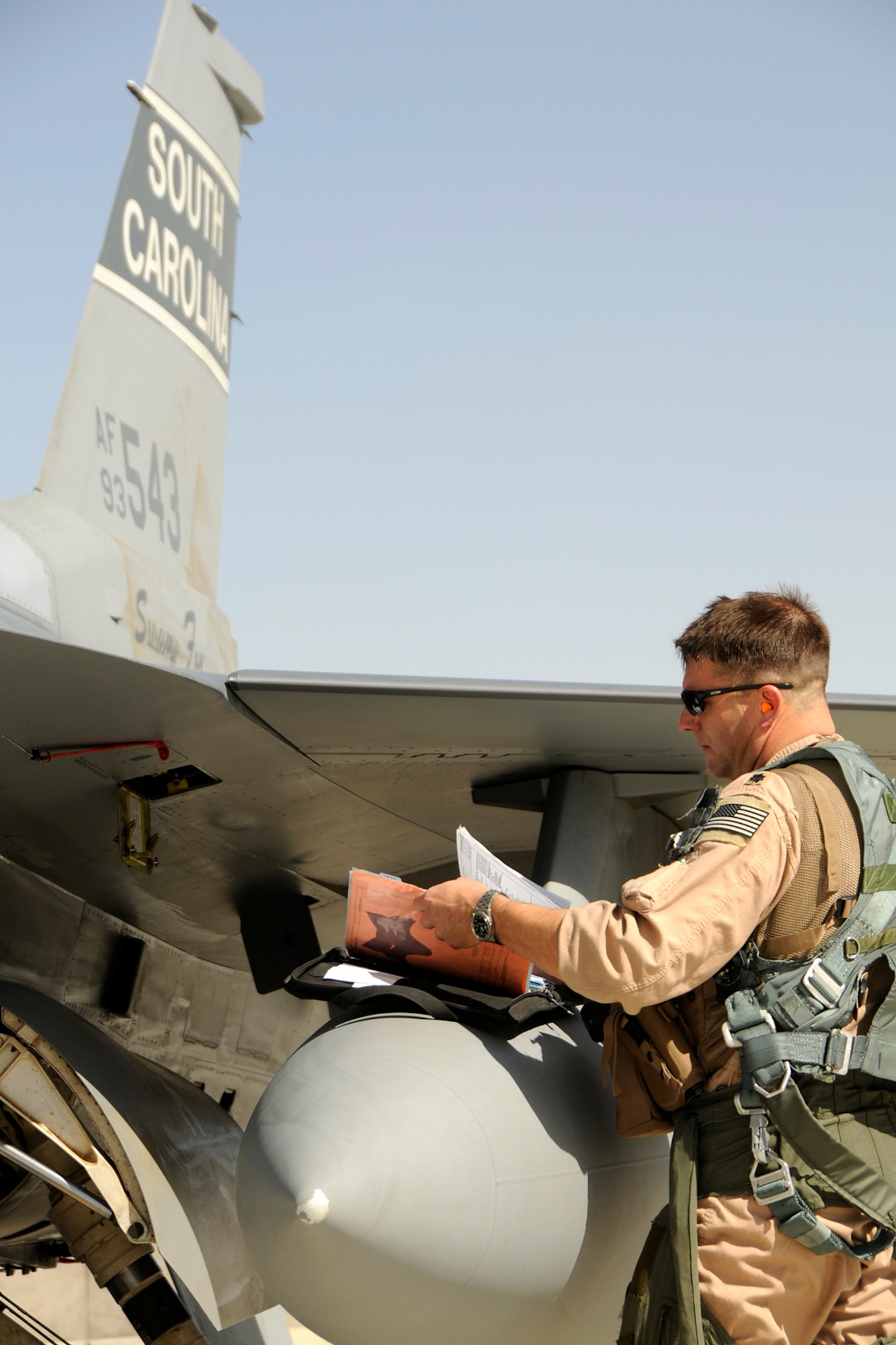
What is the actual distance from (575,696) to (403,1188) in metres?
1.61

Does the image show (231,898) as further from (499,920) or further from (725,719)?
(725,719)

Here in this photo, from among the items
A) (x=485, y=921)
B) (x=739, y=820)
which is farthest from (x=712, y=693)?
(x=485, y=921)

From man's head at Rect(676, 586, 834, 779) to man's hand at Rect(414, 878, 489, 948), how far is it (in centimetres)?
53

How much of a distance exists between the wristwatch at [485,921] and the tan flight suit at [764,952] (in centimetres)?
A: 18

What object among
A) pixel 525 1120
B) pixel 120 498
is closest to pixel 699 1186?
pixel 525 1120

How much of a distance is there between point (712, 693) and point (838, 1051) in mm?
655

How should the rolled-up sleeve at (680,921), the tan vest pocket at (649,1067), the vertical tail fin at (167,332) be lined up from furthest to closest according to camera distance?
the vertical tail fin at (167,332), the tan vest pocket at (649,1067), the rolled-up sleeve at (680,921)

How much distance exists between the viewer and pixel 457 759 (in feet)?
12.9

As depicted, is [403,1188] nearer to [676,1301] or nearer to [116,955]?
[676,1301]

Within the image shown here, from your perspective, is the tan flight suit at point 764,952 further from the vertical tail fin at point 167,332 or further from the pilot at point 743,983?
the vertical tail fin at point 167,332

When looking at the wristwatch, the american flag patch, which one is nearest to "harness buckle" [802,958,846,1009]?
the american flag patch

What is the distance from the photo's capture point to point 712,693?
226cm

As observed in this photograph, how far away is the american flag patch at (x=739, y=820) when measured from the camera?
1992mm

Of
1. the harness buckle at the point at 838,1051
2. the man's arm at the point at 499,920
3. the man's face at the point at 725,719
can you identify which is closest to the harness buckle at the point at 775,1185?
the harness buckle at the point at 838,1051
